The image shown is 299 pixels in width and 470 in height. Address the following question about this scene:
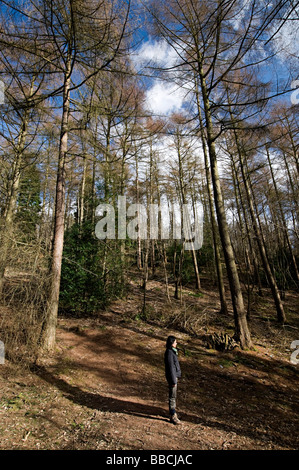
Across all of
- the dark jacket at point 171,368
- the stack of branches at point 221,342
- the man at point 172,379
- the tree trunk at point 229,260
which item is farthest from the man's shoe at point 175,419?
the tree trunk at point 229,260

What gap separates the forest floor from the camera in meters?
3.21

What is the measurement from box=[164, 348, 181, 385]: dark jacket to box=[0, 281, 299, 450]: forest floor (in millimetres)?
709

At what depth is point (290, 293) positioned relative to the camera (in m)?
13.6

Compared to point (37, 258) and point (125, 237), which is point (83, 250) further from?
point (37, 258)

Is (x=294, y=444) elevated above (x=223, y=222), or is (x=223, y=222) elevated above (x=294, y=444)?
(x=223, y=222)

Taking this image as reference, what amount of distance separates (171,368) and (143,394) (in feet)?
5.07

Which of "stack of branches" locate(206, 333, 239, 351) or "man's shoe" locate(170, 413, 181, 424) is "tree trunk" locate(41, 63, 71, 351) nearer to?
"man's shoe" locate(170, 413, 181, 424)

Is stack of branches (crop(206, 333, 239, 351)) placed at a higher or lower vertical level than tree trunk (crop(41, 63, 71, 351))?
lower

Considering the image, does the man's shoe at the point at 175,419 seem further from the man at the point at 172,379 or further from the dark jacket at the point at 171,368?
the dark jacket at the point at 171,368

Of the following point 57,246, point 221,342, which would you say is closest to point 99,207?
point 57,246

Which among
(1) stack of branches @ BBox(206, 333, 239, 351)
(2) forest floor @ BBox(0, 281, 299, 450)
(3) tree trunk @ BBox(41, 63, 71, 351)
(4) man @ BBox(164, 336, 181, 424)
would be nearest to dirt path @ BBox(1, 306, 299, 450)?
(2) forest floor @ BBox(0, 281, 299, 450)

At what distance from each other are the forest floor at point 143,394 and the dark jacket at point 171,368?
0.71 m
